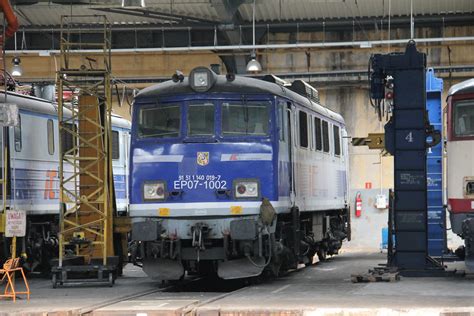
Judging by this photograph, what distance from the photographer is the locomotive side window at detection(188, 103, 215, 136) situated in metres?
16.8

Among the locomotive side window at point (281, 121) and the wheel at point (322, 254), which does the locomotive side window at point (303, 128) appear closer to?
the locomotive side window at point (281, 121)

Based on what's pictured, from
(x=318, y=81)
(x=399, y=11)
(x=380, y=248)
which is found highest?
(x=399, y=11)

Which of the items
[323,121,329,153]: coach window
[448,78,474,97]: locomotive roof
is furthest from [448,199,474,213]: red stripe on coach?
[323,121,329,153]: coach window

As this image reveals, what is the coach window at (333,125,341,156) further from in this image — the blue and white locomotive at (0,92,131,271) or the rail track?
the blue and white locomotive at (0,92,131,271)

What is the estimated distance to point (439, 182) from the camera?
2166 centimetres

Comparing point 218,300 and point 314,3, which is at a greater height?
point 314,3

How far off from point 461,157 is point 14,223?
798 cm

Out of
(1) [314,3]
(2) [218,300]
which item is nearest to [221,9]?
(1) [314,3]

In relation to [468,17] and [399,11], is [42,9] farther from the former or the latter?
[468,17]

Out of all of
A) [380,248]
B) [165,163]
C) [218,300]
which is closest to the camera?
[218,300]

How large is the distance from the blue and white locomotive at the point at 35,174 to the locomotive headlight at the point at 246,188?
16.9 ft

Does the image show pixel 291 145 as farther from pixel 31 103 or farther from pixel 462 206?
pixel 31 103

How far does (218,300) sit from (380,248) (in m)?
17.4

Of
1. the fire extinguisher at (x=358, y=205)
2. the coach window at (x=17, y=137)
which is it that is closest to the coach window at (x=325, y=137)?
the coach window at (x=17, y=137)
